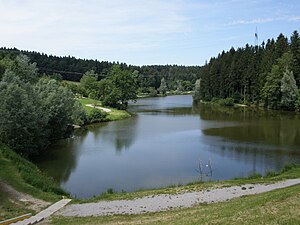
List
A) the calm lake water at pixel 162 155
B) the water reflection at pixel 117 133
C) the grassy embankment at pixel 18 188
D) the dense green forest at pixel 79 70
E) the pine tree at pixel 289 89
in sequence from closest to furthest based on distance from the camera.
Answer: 1. the grassy embankment at pixel 18 188
2. the calm lake water at pixel 162 155
3. the water reflection at pixel 117 133
4. the pine tree at pixel 289 89
5. the dense green forest at pixel 79 70

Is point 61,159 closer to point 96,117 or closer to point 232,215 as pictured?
point 232,215

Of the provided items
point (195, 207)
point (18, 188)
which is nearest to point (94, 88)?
point (18, 188)

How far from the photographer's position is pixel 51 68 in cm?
13775

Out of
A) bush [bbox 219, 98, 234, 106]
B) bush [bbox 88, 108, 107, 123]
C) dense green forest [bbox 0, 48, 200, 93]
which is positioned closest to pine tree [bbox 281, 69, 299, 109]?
bush [bbox 219, 98, 234, 106]

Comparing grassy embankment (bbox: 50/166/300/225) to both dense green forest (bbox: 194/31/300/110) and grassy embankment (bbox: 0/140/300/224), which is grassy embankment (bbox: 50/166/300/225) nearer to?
grassy embankment (bbox: 0/140/300/224)

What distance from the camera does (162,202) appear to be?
15.8 meters

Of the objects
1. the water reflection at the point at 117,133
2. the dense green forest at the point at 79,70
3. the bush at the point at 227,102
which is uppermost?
the dense green forest at the point at 79,70

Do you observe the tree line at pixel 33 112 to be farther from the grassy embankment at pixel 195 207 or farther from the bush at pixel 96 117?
the grassy embankment at pixel 195 207

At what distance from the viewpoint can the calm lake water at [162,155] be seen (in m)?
24.1

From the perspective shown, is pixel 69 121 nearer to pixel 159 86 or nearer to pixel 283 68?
pixel 283 68

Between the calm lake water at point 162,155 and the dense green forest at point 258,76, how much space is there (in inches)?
805

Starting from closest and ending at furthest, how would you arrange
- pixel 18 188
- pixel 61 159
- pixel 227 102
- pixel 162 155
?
pixel 18 188 → pixel 61 159 → pixel 162 155 → pixel 227 102

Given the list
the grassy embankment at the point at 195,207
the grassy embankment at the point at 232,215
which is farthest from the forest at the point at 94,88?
the grassy embankment at the point at 232,215

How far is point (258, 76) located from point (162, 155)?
2229 inches
